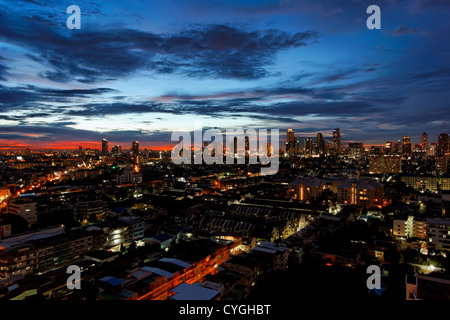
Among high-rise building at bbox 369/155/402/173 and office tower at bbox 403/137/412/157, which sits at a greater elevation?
office tower at bbox 403/137/412/157

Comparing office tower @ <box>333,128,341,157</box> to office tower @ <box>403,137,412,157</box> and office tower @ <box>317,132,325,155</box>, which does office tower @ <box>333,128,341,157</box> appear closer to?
office tower @ <box>317,132,325,155</box>

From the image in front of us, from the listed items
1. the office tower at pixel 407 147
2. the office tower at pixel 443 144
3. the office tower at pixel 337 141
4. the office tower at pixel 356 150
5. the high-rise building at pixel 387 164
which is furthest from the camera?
the office tower at pixel 337 141

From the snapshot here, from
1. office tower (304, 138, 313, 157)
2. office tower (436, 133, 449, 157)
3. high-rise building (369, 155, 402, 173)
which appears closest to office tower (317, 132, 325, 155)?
office tower (304, 138, 313, 157)

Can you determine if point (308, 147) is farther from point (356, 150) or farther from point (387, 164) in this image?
point (387, 164)

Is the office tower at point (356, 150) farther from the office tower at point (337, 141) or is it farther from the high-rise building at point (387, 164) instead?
the high-rise building at point (387, 164)

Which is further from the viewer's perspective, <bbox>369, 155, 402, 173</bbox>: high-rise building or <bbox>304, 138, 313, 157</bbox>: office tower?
<bbox>304, 138, 313, 157</bbox>: office tower

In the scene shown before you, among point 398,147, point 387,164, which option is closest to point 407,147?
Result: point 398,147

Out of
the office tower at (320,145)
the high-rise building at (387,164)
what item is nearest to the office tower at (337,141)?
the office tower at (320,145)

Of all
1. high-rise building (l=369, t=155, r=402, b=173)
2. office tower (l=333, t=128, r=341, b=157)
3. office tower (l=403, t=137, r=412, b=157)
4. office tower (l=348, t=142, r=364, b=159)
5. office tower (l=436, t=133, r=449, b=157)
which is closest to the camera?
high-rise building (l=369, t=155, r=402, b=173)

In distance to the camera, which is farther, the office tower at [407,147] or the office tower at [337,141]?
the office tower at [337,141]

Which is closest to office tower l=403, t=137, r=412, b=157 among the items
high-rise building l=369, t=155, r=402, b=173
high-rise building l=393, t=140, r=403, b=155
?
high-rise building l=393, t=140, r=403, b=155

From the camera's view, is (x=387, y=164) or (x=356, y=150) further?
(x=356, y=150)

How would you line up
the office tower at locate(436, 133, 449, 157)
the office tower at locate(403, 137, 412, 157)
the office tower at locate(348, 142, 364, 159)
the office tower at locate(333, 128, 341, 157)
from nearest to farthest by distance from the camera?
the office tower at locate(436, 133, 449, 157) → the office tower at locate(348, 142, 364, 159) → the office tower at locate(403, 137, 412, 157) → the office tower at locate(333, 128, 341, 157)
